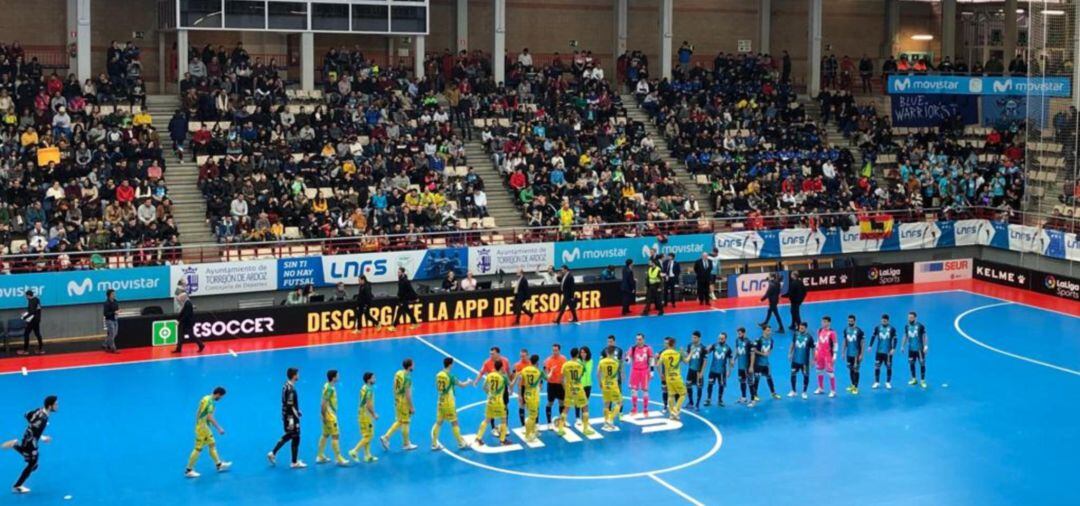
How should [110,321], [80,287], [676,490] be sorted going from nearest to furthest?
[676,490] → [110,321] → [80,287]

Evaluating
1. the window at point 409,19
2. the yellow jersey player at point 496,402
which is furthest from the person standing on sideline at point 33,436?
the window at point 409,19

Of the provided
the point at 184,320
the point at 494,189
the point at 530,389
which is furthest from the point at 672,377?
the point at 494,189

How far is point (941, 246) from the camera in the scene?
154 ft

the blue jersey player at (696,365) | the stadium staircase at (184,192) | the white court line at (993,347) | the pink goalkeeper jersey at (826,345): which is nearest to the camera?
the blue jersey player at (696,365)

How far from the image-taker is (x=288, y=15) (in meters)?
45.4

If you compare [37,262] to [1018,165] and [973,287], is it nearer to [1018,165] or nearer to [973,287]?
[973,287]

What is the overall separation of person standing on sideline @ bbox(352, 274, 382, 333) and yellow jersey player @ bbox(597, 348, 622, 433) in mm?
11076

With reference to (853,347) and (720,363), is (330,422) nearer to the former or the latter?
(720,363)

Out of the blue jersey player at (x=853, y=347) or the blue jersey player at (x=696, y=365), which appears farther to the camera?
the blue jersey player at (x=853, y=347)

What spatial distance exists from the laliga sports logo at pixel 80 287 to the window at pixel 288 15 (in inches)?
541

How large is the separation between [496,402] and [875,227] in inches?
992

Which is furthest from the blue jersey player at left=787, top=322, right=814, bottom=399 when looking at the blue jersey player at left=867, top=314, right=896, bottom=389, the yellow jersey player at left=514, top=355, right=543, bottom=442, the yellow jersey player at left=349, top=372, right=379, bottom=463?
the yellow jersey player at left=349, top=372, right=379, bottom=463

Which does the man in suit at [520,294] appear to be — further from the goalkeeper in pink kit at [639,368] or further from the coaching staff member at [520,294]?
the goalkeeper in pink kit at [639,368]

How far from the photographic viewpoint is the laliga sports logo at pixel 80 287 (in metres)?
34.4
